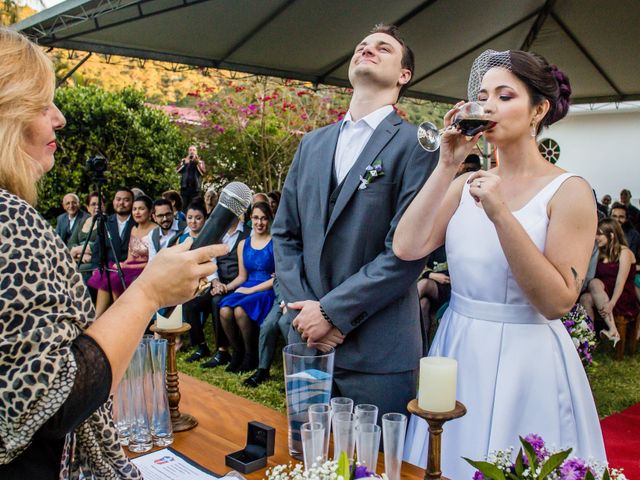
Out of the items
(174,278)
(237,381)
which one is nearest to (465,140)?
(174,278)

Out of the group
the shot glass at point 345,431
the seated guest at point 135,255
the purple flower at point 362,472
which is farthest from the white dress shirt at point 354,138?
the seated guest at point 135,255

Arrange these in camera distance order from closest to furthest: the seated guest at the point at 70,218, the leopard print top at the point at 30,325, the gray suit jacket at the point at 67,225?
the leopard print top at the point at 30,325
the gray suit jacket at the point at 67,225
the seated guest at the point at 70,218

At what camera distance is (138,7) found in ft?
20.6

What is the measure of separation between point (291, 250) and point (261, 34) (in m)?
5.77

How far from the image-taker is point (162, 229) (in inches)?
285

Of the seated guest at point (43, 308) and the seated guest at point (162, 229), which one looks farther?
the seated guest at point (162, 229)

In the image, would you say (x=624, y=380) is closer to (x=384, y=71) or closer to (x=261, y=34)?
(x=384, y=71)

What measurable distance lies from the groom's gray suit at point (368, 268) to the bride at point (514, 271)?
0.50 ft

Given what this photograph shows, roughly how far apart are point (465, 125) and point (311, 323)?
958 millimetres

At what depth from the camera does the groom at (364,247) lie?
231 cm

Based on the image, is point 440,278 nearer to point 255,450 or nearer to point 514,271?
point 514,271

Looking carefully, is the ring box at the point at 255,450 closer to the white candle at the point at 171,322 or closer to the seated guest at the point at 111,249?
the white candle at the point at 171,322

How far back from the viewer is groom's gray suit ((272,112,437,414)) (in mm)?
2297

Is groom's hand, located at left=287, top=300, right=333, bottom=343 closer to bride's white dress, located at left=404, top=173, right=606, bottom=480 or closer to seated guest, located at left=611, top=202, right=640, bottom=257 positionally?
bride's white dress, located at left=404, top=173, right=606, bottom=480
